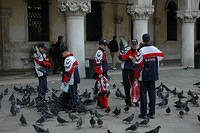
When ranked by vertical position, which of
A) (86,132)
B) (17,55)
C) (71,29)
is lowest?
(86,132)

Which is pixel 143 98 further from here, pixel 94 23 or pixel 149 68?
pixel 94 23

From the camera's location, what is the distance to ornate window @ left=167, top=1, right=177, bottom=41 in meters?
20.5

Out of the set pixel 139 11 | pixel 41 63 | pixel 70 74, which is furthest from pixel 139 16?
pixel 70 74

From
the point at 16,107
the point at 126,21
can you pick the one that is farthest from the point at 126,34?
the point at 16,107

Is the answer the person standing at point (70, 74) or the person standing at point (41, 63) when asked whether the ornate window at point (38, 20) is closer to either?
the person standing at point (41, 63)

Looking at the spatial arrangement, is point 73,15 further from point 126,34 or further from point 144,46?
point 126,34

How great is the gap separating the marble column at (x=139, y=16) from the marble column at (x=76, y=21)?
8.94 ft

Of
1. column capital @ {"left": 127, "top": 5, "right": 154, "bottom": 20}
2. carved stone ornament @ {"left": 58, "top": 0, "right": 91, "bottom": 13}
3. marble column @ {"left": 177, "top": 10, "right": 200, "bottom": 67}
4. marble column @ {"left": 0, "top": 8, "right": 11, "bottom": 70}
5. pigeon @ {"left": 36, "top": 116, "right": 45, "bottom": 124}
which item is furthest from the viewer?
marble column @ {"left": 177, "top": 10, "right": 200, "bottom": 67}

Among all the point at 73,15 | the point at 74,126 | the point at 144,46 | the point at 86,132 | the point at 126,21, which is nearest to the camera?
the point at 86,132

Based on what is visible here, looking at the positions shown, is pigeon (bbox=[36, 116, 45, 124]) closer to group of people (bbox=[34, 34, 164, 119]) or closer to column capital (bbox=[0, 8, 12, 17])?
group of people (bbox=[34, 34, 164, 119])

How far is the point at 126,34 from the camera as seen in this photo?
61.2 feet

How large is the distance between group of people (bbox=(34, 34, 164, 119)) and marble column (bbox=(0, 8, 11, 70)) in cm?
804

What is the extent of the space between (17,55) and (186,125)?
11.3 metres

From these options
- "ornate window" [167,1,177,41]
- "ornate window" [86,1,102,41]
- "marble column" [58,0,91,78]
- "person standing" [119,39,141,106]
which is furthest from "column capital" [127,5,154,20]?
"ornate window" [167,1,177,41]
